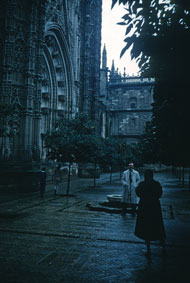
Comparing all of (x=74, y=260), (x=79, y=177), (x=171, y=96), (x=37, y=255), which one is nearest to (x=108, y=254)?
(x=74, y=260)

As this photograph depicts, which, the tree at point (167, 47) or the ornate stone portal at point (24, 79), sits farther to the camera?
the ornate stone portal at point (24, 79)

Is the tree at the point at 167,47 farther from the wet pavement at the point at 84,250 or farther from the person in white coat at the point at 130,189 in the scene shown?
the person in white coat at the point at 130,189

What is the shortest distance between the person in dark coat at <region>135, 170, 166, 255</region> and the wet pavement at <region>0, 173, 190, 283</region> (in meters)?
0.37

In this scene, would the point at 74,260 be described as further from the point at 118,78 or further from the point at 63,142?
the point at 118,78

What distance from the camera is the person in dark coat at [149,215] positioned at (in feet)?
17.1

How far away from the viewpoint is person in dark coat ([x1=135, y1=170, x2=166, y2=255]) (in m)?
5.20

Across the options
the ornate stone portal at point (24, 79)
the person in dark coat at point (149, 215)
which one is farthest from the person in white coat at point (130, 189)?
the ornate stone portal at point (24, 79)

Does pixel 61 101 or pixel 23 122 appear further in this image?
pixel 61 101

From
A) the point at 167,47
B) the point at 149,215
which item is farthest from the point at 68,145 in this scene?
the point at 167,47

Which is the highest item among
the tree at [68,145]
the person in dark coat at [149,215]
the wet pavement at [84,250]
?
the tree at [68,145]

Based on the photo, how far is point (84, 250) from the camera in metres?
5.41

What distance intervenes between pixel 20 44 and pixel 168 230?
573 inches

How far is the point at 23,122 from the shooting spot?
17.2m

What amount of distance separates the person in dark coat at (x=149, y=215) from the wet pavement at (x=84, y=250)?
0.37m
